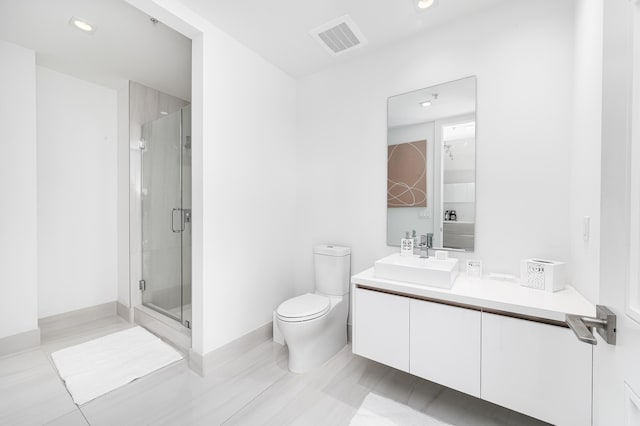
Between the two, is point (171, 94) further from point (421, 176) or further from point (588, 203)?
point (588, 203)

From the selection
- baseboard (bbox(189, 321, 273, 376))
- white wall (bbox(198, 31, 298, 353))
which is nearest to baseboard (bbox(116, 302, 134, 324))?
baseboard (bbox(189, 321, 273, 376))

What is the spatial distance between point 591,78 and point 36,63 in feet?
13.6

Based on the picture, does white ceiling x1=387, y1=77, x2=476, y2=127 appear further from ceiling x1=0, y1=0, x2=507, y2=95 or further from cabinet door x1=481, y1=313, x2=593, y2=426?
cabinet door x1=481, y1=313, x2=593, y2=426

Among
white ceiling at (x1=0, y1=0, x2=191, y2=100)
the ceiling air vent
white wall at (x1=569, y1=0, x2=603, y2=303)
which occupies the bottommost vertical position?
white wall at (x1=569, y1=0, x2=603, y2=303)

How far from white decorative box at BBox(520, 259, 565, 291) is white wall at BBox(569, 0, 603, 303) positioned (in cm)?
9

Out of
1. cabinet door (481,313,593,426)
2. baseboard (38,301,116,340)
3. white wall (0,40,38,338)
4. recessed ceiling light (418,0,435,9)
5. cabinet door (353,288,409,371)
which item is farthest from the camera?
baseboard (38,301,116,340)

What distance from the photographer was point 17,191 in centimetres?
222

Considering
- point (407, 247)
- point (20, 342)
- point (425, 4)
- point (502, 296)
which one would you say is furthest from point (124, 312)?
point (425, 4)

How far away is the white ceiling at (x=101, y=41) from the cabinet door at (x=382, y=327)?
2.48 metres

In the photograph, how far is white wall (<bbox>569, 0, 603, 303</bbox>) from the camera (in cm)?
127

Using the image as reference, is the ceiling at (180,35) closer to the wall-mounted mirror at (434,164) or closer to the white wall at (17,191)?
the white wall at (17,191)

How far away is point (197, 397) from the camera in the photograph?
5.66ft

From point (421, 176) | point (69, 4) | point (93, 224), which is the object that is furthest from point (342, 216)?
point (93, 224)

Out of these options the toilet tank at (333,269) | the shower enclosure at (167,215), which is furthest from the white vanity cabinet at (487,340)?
the shower enclosure at (167,215)
